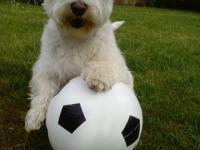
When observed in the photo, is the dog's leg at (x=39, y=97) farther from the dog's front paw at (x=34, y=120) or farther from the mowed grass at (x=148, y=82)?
the mowed grass at (x=148, y=82)

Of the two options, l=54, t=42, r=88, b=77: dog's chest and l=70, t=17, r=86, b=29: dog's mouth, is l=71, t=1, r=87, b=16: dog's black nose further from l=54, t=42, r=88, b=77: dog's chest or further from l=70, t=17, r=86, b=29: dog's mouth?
l=54, t=42, r=88, b=77: dog's chest

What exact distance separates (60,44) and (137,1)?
17.1 meters

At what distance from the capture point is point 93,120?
3455mm

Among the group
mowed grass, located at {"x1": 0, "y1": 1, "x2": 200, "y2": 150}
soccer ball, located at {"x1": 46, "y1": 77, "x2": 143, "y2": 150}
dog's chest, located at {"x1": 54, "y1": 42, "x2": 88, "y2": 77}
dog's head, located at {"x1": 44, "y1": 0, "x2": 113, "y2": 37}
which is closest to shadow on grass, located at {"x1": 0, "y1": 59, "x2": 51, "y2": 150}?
mowed grass, located at {"x1": 0, "y1": 1, "x2": 200, "y2": 150}

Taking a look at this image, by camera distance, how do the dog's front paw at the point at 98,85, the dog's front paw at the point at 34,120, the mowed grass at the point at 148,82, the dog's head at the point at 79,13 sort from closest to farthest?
the dog's front paw at the point at 98,85, the dog's head at the point at 79,13, the dog's front paw at the point at 34,120, the mowed grass at the point at 148,82

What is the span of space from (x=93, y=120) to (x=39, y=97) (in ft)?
3.42

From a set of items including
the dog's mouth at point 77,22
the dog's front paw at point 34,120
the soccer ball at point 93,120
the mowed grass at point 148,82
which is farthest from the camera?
the mowed grass at point 148,82

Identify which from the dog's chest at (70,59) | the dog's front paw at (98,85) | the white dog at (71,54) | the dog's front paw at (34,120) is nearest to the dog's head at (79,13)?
the white dog at (71,54)

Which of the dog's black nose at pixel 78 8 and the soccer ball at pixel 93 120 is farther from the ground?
the dog's black nose at pixel 78 8

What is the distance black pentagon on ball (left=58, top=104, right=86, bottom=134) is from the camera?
11.4 feet

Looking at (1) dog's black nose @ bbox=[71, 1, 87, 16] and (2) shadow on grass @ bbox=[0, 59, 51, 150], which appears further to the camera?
(2) shadow on grass @ bbox=[0, 59, 51, 150]

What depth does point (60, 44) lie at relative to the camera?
4477 millimetres

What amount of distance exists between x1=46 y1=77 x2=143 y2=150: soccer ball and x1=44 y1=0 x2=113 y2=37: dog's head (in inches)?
21.2

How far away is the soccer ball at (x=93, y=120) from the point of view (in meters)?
3.45
